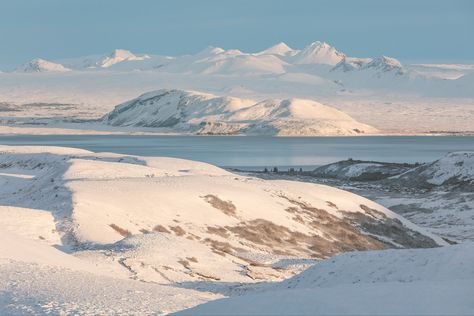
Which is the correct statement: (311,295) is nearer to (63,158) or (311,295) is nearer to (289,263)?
(289,263)

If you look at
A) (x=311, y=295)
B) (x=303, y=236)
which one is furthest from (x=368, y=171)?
(x=311, y=295)

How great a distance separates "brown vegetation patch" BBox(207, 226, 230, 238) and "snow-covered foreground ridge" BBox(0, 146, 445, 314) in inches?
5.5

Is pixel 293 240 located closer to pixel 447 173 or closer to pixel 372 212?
pixel 372 212

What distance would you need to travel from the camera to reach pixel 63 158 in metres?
64.7

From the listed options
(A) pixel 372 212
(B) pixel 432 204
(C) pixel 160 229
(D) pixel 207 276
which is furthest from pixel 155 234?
(B) pixel 432 204

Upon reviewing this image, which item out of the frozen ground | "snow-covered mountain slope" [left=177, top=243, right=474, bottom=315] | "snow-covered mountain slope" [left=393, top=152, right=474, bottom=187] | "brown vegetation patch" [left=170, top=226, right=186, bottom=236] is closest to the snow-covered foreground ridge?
"brown vegetation patch" [left=170, top=226, right=186, bottom=236]

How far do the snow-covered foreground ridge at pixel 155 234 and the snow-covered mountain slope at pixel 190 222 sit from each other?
83mm

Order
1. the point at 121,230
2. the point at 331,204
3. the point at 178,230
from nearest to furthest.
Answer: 1. the point at 121,230
2. the point at 178,230
3. the point at 331,204

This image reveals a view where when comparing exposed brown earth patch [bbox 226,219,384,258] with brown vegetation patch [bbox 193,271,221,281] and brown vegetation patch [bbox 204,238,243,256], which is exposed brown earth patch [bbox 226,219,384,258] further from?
brown vegetation patch [bbox 193,271,221,281]

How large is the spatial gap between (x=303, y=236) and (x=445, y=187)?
44.8 meters

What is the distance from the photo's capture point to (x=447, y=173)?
296 ft

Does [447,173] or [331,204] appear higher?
[331,204]

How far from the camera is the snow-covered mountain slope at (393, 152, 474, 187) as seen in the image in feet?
286

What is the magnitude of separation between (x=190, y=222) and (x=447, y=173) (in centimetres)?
5471
